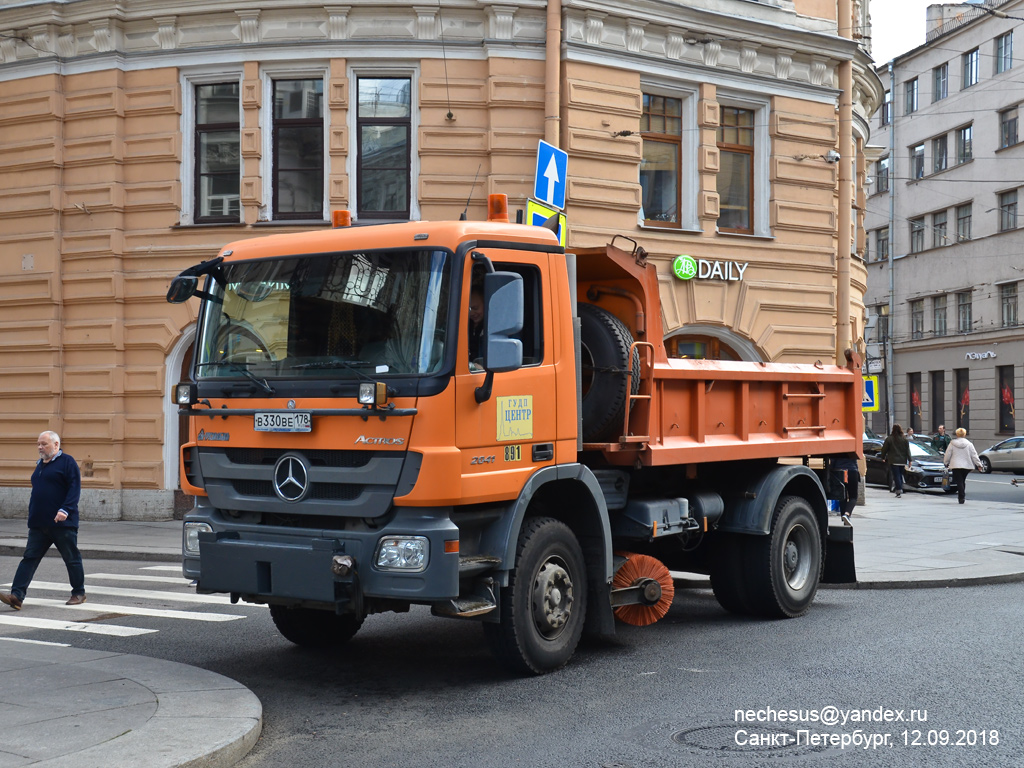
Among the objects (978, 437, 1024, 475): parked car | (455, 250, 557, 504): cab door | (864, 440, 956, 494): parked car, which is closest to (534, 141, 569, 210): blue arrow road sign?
(455, 250, 557, 504): cab door

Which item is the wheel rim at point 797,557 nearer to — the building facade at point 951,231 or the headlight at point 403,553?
the headlight at point 403,553

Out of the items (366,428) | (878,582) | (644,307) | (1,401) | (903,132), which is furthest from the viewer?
(903,132)

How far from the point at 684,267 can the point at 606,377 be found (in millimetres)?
10231

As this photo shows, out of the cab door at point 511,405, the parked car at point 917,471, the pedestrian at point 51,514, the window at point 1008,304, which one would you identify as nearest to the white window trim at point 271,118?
the pedestrian at point 51,514

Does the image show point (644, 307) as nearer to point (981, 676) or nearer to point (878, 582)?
point (981, 676)

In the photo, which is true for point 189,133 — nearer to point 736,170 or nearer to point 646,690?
point 736,170

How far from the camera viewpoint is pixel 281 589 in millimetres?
6668

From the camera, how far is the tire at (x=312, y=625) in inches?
323

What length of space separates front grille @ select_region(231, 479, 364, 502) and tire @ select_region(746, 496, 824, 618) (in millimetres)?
4167

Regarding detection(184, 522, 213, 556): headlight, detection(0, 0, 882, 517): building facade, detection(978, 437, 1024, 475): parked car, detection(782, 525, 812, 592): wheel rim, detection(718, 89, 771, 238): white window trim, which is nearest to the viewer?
detection(184, 522, 213, 556): headlight

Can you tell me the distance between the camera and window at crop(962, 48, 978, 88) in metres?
50.2

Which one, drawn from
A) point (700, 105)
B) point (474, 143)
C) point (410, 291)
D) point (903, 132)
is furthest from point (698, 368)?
point (903, 132)

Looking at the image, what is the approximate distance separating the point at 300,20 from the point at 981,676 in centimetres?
1375

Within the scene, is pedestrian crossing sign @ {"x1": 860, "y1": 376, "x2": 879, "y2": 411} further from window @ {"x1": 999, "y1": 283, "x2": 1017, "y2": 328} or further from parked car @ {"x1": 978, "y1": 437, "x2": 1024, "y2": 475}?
window @ {"x1": 999, "y1": 283, "x2": 1017, "y2": 328}
